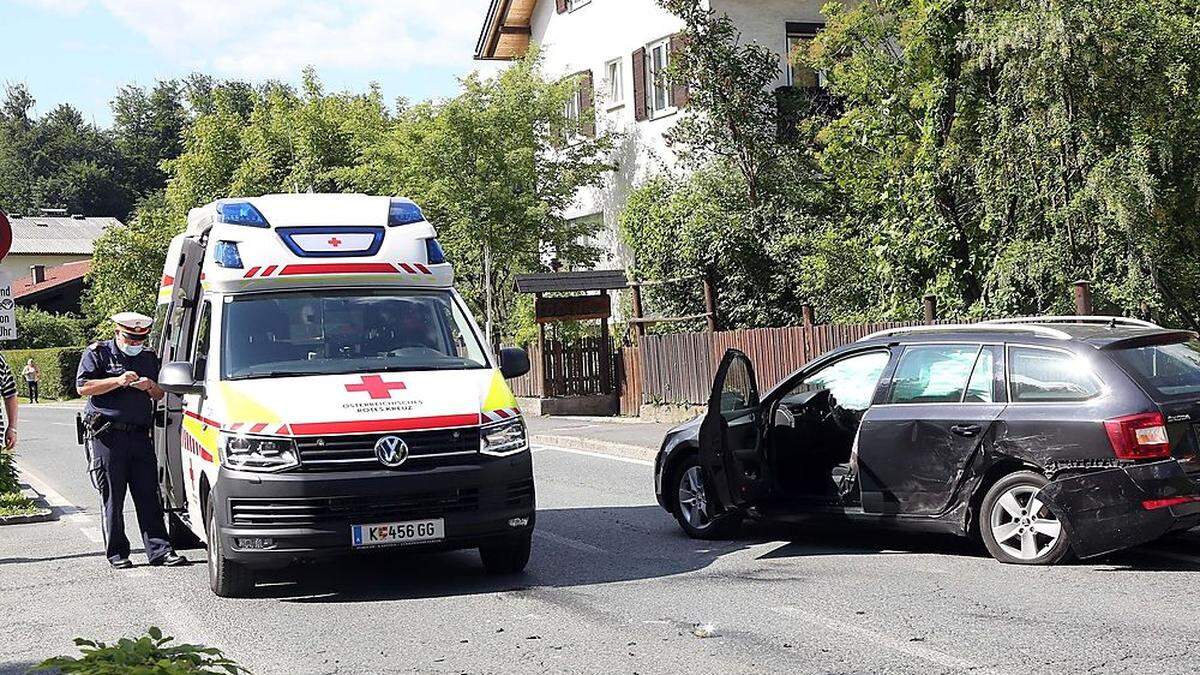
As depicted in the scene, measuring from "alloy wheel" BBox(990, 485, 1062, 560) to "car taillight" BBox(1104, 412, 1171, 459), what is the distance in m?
0.61

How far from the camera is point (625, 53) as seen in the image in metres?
33.7

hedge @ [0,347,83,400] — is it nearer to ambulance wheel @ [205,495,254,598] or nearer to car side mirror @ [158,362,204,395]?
car side mirror @ [158,362,204,395]

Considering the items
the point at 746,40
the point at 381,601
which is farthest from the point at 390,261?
the point at 746,40

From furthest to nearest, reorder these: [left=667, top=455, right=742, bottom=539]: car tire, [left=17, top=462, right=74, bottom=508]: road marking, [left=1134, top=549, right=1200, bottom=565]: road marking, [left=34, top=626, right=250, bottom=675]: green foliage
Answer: [left=17, top=462, right=74, bottom=508]: road marking
[left=667, top=455, right=742, bottom=539]: car tire
[left=1134, top=549, right=1200, bottom=565]: road marking
[left=34, top=626, right=250, bottom=675]: green foliage

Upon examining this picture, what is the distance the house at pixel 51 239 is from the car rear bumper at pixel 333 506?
92217 mm

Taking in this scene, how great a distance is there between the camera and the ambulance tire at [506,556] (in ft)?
32.0

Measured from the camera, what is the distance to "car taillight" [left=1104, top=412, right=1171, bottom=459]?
8.86 m

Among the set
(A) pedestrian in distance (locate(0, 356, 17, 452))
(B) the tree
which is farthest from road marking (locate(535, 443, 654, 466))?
(B) the tree

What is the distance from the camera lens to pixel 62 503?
54.1 feet

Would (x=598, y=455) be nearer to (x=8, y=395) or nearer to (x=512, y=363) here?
(x=8, y=395)

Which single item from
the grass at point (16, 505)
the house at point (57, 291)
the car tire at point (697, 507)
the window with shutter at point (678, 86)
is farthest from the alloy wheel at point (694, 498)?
the house at point (57, 291)

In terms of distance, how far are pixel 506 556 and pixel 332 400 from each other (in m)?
1.61

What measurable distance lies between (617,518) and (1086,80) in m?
9.57

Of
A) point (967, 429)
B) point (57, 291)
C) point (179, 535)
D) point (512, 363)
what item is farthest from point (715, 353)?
point (57, 291)
